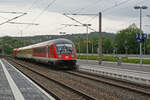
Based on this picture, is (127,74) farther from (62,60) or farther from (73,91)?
(62,60)

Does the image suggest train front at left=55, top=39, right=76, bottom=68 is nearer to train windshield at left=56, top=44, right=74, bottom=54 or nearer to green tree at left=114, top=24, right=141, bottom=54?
train windshield at left=56, top=44, right=74, bottom=54

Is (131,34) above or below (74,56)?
above

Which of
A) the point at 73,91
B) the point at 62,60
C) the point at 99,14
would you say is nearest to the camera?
the point at 73,91

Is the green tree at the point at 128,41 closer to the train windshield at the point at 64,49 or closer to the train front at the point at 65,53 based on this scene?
the train front at the point at 65,53

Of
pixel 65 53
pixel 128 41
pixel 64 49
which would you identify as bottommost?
pixel 65 53

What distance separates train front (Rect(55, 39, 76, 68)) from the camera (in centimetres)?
2486

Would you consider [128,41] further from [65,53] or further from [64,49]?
[65,53]

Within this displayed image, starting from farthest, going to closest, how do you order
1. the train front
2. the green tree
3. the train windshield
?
the green tree
the train windshield
the train front

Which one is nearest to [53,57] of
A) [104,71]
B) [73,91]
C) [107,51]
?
[104,71]

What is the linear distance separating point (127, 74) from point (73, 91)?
19.7ft

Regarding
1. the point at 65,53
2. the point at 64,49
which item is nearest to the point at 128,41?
the point at 64,49

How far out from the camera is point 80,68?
26188 millimetres

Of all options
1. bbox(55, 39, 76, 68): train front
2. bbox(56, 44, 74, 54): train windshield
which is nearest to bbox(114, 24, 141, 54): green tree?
bbox(55, 39, 76, 68): train front

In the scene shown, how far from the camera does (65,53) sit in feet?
82.6
